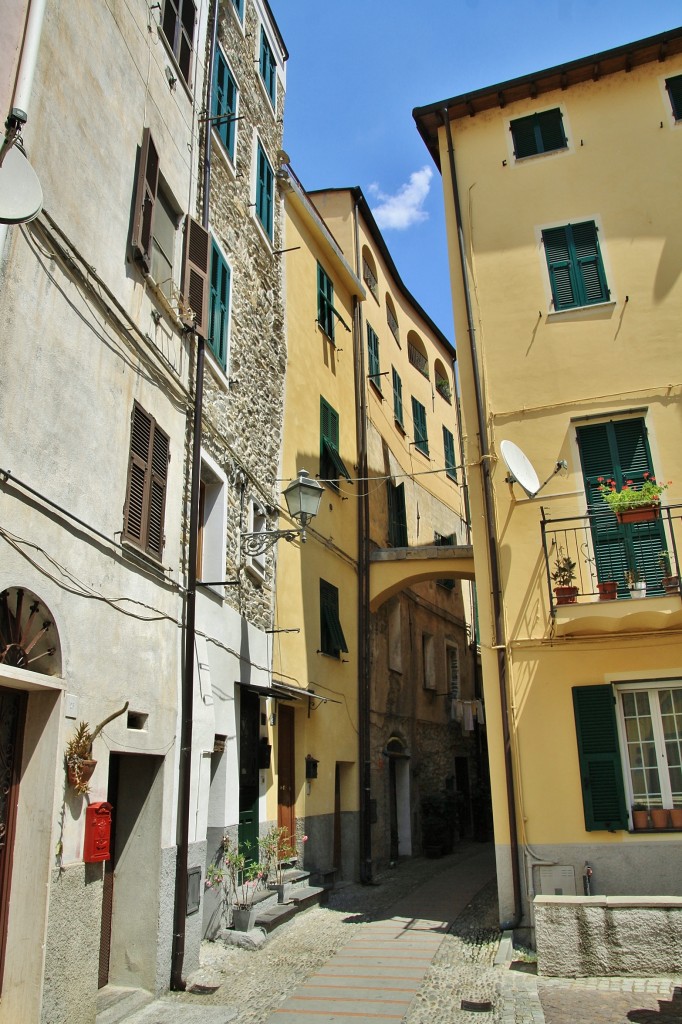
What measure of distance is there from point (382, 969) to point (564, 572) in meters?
4.85

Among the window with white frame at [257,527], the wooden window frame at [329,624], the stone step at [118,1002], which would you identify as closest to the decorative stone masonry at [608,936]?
the stone step at [118,1002]

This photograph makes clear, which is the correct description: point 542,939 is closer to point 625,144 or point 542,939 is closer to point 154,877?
point 154,877

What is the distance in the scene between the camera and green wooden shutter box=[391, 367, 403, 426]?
766 inches

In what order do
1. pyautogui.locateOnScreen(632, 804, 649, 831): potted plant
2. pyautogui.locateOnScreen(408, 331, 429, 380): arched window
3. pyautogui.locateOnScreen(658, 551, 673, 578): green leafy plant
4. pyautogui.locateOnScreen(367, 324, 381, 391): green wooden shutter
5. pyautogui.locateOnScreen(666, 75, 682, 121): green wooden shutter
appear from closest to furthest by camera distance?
pyautogui.locateOnScreen(632, 804, 649, 831): potted plant → pyautogui.locateOnScreen(658, 551, 673, 578): green leafy plant → pyautogui.locateOnScreen(666, 75, 682, 121): green wooden shutter → pyautogui.locateOnScreen(367, 324, 381, 391): green wooden shutter → pyautogui.locateOnScreen(408, 331, 429, 380): arched window

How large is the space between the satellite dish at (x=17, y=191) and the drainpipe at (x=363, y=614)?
966 cm

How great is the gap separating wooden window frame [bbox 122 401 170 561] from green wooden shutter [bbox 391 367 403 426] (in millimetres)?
11643

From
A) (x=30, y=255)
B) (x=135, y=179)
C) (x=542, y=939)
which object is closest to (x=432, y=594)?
(x=542, y=939)

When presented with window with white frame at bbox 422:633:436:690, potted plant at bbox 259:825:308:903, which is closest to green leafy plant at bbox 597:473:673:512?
potted plant at bbox 259:825:308:903

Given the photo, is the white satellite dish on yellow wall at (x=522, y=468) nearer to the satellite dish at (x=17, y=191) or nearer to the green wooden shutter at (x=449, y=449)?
the satellite dish at (x=17, y=191)

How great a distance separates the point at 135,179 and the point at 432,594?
45.7ft

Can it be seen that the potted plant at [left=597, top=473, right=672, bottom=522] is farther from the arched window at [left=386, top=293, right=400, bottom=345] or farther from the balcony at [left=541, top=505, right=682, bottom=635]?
the arched window at [left=386, top=293, right=400, bottom=345]

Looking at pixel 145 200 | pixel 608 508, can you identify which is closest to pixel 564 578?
pixel 608 508

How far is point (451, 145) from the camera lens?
40.6 feet

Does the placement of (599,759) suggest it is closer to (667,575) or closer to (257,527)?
(667,575)
